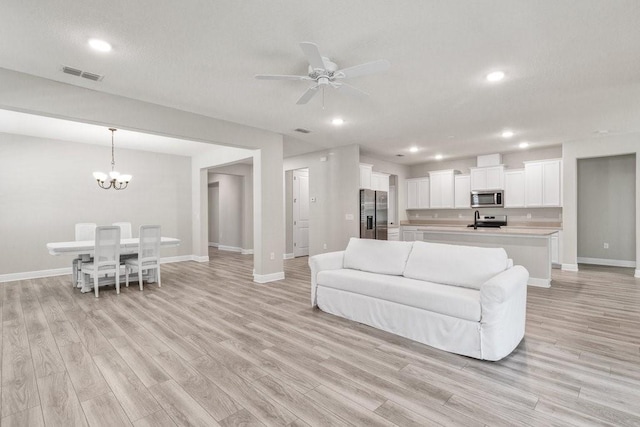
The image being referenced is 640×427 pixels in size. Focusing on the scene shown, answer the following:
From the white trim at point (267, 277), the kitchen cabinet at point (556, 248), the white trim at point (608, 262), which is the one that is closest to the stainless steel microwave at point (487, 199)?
the kitchen cabinet at point (556, 248)

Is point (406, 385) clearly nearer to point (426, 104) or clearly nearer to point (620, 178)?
point (426, 104)

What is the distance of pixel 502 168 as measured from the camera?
7457mm

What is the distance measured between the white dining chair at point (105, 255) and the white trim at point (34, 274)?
1.95 m

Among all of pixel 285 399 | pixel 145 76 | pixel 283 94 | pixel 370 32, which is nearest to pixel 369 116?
pixel 283 94

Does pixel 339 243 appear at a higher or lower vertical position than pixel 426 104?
lower

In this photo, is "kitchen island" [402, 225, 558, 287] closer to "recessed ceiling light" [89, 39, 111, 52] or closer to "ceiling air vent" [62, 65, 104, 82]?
"recessed ceiling light" [89, 39, 111, 52]

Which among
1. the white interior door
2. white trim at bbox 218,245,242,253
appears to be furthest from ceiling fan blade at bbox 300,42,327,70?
white trim at bbox 218,245,242,253

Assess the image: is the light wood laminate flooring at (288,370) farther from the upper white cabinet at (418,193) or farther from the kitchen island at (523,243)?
the upper white cabinet at (418,193)

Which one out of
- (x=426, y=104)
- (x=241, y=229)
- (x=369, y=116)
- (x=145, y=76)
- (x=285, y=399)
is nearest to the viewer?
(x=285, y=399)

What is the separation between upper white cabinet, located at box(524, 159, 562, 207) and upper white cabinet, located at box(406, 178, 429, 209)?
2432 mm

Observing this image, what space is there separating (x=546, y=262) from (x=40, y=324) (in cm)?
683

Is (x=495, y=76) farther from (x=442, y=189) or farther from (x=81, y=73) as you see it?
(x=442, y=189)

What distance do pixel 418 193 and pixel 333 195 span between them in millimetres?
3113

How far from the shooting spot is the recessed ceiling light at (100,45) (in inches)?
104
